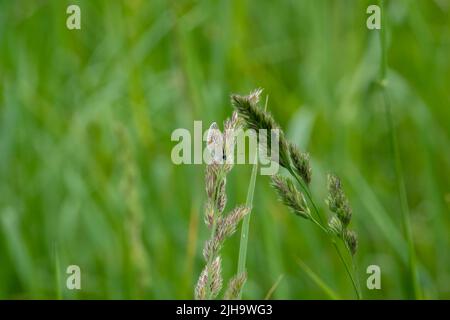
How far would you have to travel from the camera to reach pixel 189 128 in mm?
2523

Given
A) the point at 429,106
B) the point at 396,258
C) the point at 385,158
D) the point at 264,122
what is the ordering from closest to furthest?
the point at 264,122 → the point at 396,258 → the point at 429,106 → the point at 385,158

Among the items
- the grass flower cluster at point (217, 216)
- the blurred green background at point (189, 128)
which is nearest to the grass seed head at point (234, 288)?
the grass flower cluster at point (217, 216)

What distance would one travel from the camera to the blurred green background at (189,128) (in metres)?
2.34

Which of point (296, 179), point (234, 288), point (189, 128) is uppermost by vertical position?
point (189, 128)

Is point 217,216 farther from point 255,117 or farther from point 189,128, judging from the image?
point 189,128

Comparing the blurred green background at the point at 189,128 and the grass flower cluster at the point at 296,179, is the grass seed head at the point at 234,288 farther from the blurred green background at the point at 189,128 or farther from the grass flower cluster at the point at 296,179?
the blurred green background at the point at 189,128

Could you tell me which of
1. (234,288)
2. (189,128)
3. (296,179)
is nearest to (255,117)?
(296,179)

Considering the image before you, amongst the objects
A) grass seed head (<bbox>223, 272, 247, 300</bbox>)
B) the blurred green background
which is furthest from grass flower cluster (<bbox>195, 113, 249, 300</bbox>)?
the blurred green background

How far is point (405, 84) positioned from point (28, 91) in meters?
1.39

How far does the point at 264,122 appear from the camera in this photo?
990mm

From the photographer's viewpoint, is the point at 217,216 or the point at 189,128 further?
the point at 189,128

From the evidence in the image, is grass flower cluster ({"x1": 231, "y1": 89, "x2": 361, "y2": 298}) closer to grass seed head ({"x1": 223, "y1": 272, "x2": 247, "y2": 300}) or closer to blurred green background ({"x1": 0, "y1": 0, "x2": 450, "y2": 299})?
grass seed head ({"x1": 223, "y1": 272, "x2": 247, "y2": 300})
